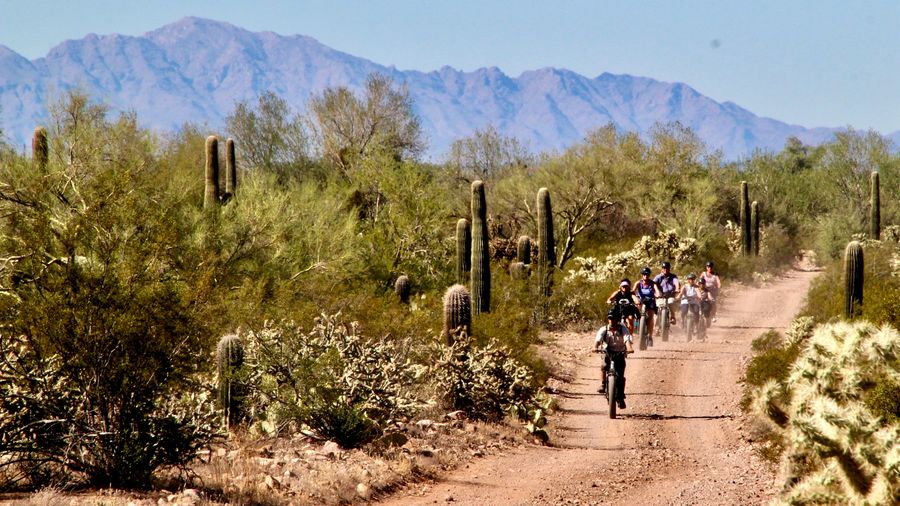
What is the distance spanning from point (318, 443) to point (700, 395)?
6892mm

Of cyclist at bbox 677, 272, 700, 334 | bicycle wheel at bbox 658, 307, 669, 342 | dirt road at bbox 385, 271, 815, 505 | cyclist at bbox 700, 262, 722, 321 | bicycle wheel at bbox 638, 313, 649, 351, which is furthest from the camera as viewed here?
cyclist at bbox 700, 262, 722, 321

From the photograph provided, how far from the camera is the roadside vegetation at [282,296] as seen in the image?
8102 millimetres

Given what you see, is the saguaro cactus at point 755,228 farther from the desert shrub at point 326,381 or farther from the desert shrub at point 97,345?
the desert shrub at point 97,345

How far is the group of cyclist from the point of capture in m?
13.2

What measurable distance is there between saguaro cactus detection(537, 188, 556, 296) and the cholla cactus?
1674 centimetres

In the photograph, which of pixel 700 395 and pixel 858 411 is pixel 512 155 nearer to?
pixel 700 395

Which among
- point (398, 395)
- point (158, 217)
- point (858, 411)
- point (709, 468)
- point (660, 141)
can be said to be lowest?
point (709, 468)

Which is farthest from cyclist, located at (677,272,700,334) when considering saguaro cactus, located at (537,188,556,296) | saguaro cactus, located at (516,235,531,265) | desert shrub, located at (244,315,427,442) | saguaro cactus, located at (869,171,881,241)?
saguaro cactus, located at (869,171,881,241)

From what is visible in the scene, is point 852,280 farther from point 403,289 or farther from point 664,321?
point 403,289

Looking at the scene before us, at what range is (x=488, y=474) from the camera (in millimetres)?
10281

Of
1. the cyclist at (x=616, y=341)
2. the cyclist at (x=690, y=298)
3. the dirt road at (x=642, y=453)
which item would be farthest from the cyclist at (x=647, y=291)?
the cyclist at (x=616, y=341)

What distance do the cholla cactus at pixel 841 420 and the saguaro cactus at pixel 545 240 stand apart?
54.9ft

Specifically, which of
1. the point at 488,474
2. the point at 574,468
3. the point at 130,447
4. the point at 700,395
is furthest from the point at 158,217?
the point at 700,395

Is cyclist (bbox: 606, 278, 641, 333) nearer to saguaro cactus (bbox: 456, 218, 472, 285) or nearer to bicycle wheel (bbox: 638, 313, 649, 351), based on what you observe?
bicycle wheel (bbox: 638, 313, 649, 351)
